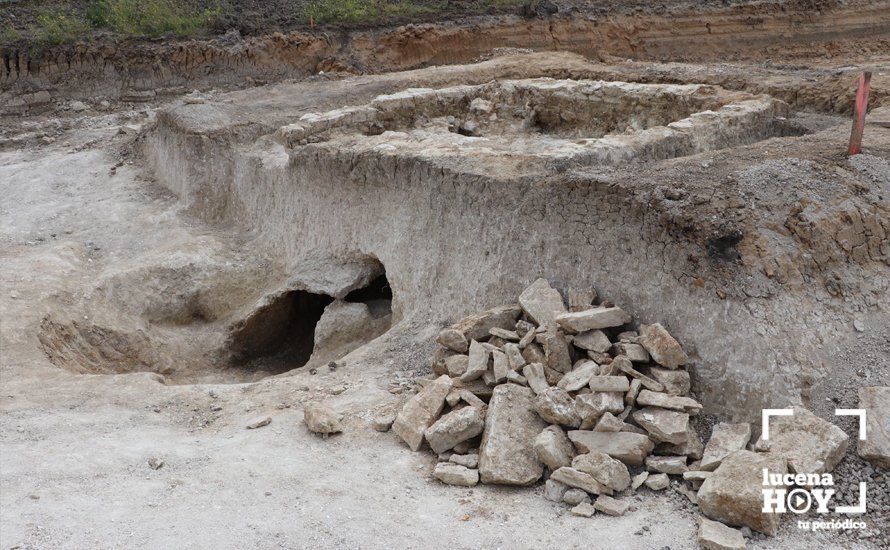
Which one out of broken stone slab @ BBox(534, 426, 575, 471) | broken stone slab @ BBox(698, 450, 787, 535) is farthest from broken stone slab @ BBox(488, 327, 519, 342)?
broken stone slab @ BBox(698, 450, 787, 535)

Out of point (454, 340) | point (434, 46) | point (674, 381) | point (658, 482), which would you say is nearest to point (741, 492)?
point (658, 482)

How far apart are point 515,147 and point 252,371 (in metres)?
3.97

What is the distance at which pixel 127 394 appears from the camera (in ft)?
20.9

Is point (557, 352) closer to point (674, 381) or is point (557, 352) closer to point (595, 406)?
point (595, 406)

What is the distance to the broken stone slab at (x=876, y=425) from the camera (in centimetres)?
461

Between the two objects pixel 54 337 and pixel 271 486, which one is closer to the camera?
pixel 271 486

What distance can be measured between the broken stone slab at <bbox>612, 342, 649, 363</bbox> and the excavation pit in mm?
2278

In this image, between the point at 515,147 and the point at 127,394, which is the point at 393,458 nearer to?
the point at 127,394

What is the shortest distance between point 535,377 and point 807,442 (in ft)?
5.78

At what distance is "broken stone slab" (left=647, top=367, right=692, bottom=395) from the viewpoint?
5109mm

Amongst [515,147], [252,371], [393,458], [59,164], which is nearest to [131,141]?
[59,164]

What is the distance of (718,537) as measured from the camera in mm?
4176

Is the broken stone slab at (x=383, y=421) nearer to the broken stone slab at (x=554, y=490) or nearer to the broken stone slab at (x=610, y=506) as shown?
the broken stone slab at (x=554, y=490)

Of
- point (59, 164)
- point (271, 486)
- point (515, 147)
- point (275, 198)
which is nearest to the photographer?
point (271, 486)
